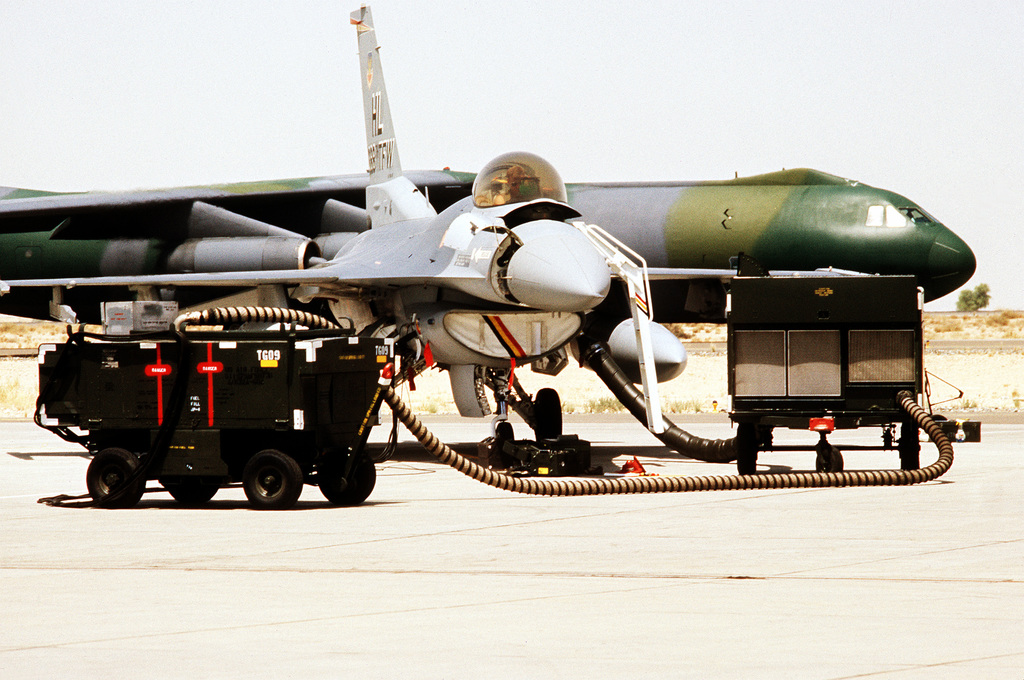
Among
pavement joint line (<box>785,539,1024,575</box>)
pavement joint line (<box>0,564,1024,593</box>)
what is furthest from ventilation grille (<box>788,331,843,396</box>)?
pavement joint line (<box>0,564,1024,593</box>)

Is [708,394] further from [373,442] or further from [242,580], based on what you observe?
[242,580]

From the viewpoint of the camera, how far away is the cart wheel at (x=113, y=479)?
1136 cm

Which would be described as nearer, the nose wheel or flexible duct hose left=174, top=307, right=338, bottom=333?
flexible duct hose left=174, top=307, right=338, bottom=333

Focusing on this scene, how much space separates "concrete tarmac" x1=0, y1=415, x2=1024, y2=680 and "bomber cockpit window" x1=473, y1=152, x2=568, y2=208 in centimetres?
394

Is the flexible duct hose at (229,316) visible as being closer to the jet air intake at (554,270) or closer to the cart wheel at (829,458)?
the jet air intake at (554,270)

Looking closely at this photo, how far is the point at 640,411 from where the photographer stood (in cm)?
1655

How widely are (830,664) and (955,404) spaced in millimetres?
24835

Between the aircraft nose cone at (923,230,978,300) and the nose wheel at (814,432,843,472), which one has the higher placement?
the aircraft nose cone at (923,230,978,300)

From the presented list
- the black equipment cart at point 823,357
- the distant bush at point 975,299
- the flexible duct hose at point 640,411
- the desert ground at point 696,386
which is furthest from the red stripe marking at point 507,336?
the distant bush at point 975,299

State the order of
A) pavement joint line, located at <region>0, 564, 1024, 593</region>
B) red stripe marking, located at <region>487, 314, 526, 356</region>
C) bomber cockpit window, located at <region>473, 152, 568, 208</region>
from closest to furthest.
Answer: pavement joint line, located at <region>0, 564, 1024, 593</region> → bomber cockpit window, located at <region>473, 152, 568, 208</region> → red stripe marking, located at <region>487, 314, 526, 356</region>

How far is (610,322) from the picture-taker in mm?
18156

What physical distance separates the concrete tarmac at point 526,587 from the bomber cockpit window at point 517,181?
3939mm

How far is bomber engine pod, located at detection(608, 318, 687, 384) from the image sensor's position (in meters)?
16.6

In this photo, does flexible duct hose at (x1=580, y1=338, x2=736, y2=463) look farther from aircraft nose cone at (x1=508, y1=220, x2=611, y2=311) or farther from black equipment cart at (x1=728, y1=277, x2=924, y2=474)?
aircraft nose cone at (x1=508, y1=220, x2=611, y2=311)
